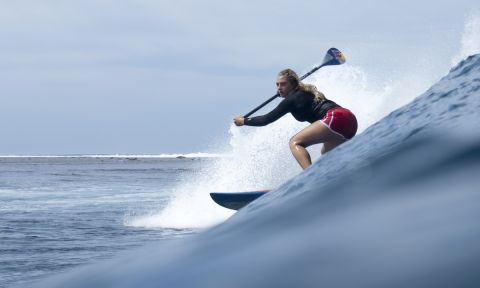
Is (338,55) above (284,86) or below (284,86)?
above

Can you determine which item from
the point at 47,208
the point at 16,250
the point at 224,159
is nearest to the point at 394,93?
the point at 224,159

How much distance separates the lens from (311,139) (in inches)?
331

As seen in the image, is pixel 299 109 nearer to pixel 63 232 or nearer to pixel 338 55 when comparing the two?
pixel 338 55

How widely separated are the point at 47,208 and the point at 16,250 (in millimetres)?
8346

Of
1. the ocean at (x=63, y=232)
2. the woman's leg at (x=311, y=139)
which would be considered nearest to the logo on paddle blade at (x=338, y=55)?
the woman's leg at (x=311, y=139)

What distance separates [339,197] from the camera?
5.82ft

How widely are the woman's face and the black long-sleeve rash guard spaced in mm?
56

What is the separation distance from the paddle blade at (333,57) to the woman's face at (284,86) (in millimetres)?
2884

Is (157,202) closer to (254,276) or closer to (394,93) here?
(394,93)

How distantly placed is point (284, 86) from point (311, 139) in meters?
0.73

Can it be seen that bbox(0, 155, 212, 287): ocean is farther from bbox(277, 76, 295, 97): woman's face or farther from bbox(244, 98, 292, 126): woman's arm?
bbox(277, 76, 295, 97): woman's face

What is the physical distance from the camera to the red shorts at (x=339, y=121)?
8219 millimetres

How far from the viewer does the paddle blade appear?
1074cm

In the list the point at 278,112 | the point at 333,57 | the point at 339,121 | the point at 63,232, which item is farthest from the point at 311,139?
the point at 63,232
